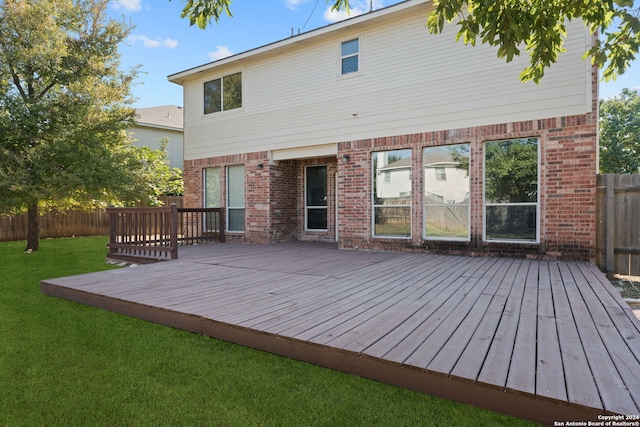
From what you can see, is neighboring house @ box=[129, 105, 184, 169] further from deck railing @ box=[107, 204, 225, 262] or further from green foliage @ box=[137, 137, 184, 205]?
deck railing @ box=[107, 204, 225, 262]

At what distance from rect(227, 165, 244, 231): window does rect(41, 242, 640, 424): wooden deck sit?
4561 mm

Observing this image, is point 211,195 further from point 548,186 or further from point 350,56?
point 548,186

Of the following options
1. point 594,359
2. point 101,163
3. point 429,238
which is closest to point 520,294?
point 594,359

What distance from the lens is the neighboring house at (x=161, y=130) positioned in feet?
62.0

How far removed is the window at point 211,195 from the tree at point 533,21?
6983mm

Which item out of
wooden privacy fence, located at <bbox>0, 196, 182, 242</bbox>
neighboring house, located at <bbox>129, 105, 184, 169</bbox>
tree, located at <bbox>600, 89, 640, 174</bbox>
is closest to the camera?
wooden privacy fence, located at <bbox>0, 196, 182, 242</bbox>

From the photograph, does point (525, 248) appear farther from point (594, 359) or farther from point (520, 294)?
point (594, 359)

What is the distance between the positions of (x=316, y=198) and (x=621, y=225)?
6.84 meters

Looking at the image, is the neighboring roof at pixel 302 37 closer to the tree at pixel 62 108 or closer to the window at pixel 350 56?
the window at pixel 350 56

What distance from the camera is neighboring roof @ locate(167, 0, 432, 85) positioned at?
24.9ft

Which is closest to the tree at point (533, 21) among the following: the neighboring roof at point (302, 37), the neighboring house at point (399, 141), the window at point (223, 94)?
the neighboring house at point (399, 141)

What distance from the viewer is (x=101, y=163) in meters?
9.52

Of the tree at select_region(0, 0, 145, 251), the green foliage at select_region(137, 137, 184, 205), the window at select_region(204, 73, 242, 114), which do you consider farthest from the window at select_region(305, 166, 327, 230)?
the green foliage at select_region(137, 137, 184, 205)

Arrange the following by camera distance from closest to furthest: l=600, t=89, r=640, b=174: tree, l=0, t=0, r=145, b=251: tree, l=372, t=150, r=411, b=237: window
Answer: l=372, t=150, r=411, b=237: window → l=0, t=0, r=145, b=251: tree → l=600, t=89, r=640, b=174: tree
